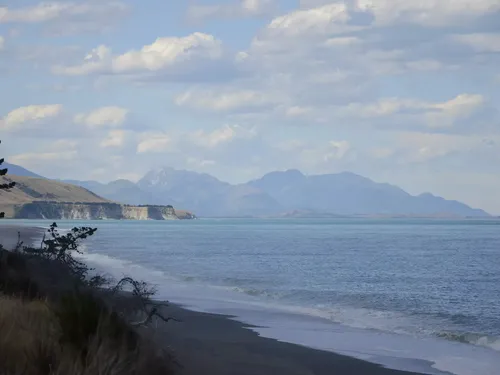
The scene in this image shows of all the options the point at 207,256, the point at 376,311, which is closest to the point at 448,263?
the point at 207,256

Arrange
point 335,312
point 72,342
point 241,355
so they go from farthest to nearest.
→ 1. point 335,312
2. point 241,355
3. point 72,342

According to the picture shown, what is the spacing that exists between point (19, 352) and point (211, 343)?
8.38 m

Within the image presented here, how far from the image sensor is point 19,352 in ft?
28.3

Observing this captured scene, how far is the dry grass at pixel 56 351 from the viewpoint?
8.27 meters

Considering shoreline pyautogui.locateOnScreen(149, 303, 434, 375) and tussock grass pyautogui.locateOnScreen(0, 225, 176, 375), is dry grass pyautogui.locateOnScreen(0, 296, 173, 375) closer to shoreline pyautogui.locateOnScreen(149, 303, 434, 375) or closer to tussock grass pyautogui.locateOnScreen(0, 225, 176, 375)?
tussock grass pyautogui.locateOnScreen(0, 225, 176, 375)

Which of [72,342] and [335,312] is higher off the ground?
[72,342]

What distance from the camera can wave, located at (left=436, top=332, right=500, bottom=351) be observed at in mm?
19797

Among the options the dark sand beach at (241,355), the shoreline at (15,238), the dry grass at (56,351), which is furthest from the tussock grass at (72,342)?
the shoreline at (15,238)

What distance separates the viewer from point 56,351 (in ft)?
28.8

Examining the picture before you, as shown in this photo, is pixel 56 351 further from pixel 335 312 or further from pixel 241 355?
pixel 335 312

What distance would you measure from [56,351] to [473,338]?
14094 millimetres

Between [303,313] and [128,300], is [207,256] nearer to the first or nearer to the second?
[303,313]

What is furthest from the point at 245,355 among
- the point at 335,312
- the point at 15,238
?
the point at 15,238

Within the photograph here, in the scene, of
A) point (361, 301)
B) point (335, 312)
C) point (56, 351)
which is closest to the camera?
point (56, 351)
